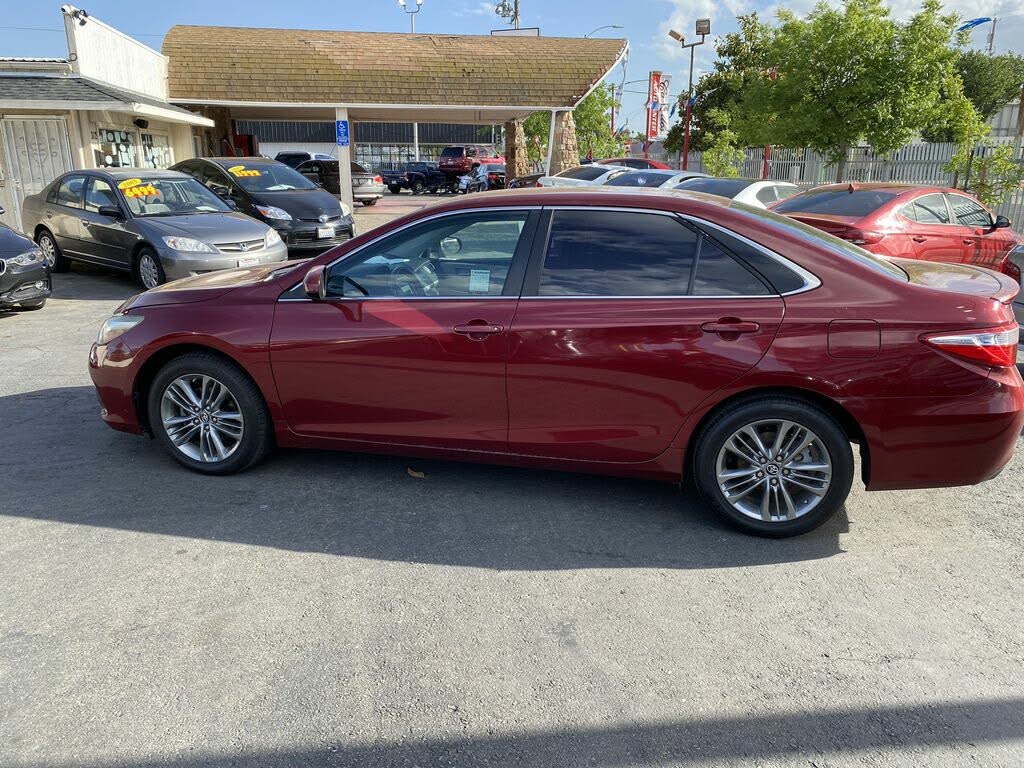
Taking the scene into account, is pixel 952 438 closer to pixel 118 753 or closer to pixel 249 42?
pixel 118 753

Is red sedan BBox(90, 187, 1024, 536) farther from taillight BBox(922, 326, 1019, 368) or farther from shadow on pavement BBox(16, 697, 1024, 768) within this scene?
shadow on pavement BBox(16, 697, 1024, 768)

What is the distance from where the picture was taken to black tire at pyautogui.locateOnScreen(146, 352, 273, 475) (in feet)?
14.8

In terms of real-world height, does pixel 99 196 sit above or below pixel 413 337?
above

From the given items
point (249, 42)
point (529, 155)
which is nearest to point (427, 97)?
point (249, 42)

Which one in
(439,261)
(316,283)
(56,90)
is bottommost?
(316,283)

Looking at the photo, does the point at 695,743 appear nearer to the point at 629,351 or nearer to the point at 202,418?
the point at 629,351

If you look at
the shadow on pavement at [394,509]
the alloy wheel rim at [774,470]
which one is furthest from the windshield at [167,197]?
the alloy wheel rim at [774,470]

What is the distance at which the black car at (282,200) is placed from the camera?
45.5 ft

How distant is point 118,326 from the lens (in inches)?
187

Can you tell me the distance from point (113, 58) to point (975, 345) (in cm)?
1880

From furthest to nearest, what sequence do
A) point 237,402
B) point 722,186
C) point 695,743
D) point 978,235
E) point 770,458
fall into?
point 722,186
point 978,235
point 237,402
point 770,458
point 695,743

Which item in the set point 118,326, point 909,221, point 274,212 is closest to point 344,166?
point 274,212

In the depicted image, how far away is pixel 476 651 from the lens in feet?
10.1

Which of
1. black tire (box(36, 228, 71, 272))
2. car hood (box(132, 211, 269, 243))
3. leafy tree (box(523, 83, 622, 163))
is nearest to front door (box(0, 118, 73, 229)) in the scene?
black tire (box(36, 228, 71, 272))
